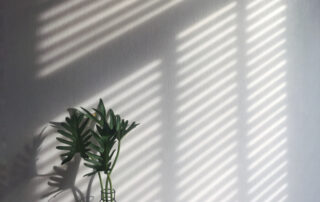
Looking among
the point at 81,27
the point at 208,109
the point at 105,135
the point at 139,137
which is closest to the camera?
the point at 105,135

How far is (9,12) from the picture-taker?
2061mm

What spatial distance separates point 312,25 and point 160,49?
3.09ft

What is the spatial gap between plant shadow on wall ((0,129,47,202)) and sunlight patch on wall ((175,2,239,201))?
28.9 inches

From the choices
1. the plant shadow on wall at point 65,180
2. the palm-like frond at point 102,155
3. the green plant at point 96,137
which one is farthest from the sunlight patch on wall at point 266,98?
the plant shadow on wall at point 65,180

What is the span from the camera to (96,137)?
6.66ft

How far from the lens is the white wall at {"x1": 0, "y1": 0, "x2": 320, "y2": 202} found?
2107mm

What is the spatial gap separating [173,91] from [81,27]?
1.89 ft

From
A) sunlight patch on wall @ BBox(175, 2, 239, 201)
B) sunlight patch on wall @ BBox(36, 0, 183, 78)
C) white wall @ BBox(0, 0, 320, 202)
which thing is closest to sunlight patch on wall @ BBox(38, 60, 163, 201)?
white wall @ BBox(0, 0, 320, 202)

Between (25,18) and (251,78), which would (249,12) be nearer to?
(251,78)

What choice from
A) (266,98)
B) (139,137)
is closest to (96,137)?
(139,137)

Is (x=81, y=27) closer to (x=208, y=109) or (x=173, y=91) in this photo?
(x=173, y=91)

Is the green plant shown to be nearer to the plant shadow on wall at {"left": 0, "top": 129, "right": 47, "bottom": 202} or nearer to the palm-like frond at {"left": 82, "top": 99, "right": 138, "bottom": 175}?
the palm-like frond at {"left": 82, "top": 99, "right": 138, "bottom": 175}

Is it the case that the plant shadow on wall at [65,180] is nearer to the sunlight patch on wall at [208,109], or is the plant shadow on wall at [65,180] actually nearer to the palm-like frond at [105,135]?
the palm-like frond at [105,135]

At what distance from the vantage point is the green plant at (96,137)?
6.67 ft
